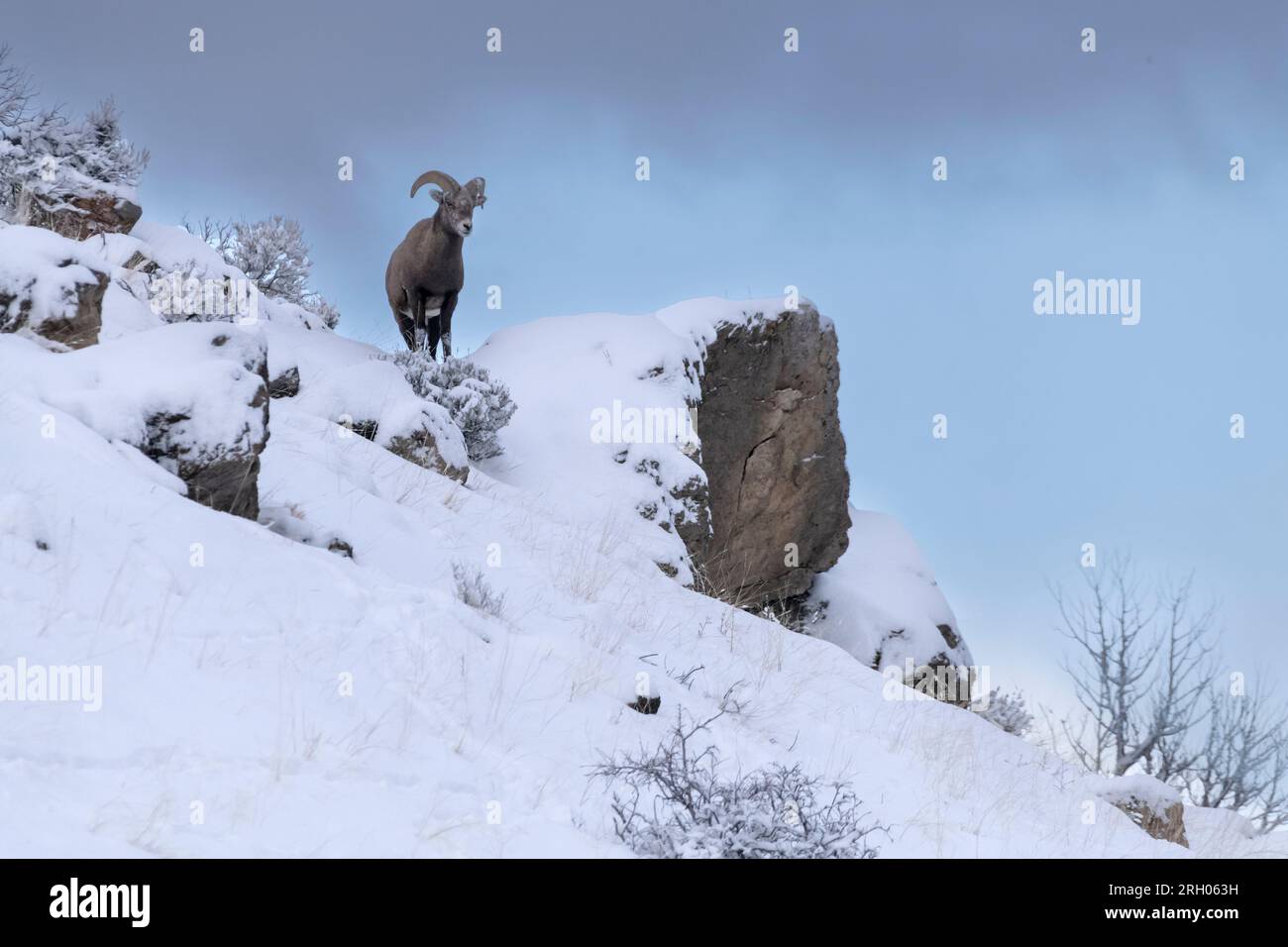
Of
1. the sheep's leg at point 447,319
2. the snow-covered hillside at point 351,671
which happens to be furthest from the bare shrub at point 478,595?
the sheep's leg at point 447,319

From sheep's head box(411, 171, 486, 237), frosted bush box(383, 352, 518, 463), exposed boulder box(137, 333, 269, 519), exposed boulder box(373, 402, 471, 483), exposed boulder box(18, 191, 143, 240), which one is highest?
sheep's head box(411, 171, 486, 237)

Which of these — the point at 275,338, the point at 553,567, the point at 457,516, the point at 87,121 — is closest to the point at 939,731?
the point at 553,567

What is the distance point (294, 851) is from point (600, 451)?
33.4 feet

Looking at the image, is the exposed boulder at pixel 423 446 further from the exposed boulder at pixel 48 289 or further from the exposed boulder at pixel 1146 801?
the exposed boulder at pixel 1146 801

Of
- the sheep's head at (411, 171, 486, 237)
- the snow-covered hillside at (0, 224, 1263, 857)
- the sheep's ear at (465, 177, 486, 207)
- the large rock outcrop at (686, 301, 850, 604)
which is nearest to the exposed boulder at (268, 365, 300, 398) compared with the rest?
the snow-covered hillside at (0, 224, 1263, 857)

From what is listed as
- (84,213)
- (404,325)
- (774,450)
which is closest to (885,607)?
(774,450)

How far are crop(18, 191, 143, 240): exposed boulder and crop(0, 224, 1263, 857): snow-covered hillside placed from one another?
4.47 meters

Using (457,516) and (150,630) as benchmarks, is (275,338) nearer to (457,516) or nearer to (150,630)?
(457,516)

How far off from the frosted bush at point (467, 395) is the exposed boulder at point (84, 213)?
3.34 meters

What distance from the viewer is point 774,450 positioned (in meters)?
16.9

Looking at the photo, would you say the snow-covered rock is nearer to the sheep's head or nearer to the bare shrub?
the sheep's head

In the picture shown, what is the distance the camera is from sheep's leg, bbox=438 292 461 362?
15742 mm

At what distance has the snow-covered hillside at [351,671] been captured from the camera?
3.47m
